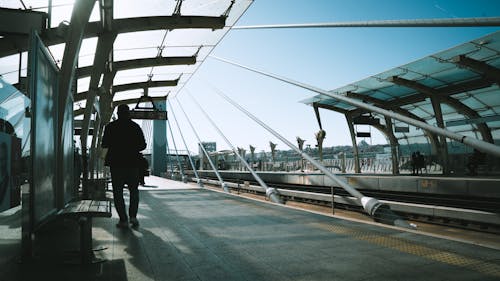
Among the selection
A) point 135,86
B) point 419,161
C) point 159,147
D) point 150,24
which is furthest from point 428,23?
point 159,147

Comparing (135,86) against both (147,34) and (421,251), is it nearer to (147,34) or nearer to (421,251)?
(147,34)

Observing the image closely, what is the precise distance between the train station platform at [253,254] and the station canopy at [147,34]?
3.84m

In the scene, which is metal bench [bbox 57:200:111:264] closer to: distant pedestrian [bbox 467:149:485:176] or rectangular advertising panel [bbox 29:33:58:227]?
rectangular advertising panel [bbox 29:33:58:227]

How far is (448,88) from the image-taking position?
1811 cm

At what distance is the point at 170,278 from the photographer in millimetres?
2625

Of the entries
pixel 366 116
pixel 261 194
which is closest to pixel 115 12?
pixel 261 194

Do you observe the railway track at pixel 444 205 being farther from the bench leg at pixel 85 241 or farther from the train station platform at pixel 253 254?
the bench leg at pixel 85 241

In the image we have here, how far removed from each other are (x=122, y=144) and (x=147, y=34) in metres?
8.46

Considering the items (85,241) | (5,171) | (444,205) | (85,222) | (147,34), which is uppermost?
(147,34)

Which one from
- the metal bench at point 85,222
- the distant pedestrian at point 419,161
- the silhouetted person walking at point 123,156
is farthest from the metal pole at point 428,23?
the distant pedestrian at point 419,161

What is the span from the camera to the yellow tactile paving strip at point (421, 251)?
2.82 metres

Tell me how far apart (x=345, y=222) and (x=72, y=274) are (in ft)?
12.5

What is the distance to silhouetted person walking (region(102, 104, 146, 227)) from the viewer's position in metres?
4.67

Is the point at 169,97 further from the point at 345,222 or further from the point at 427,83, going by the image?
the point at 345,222
